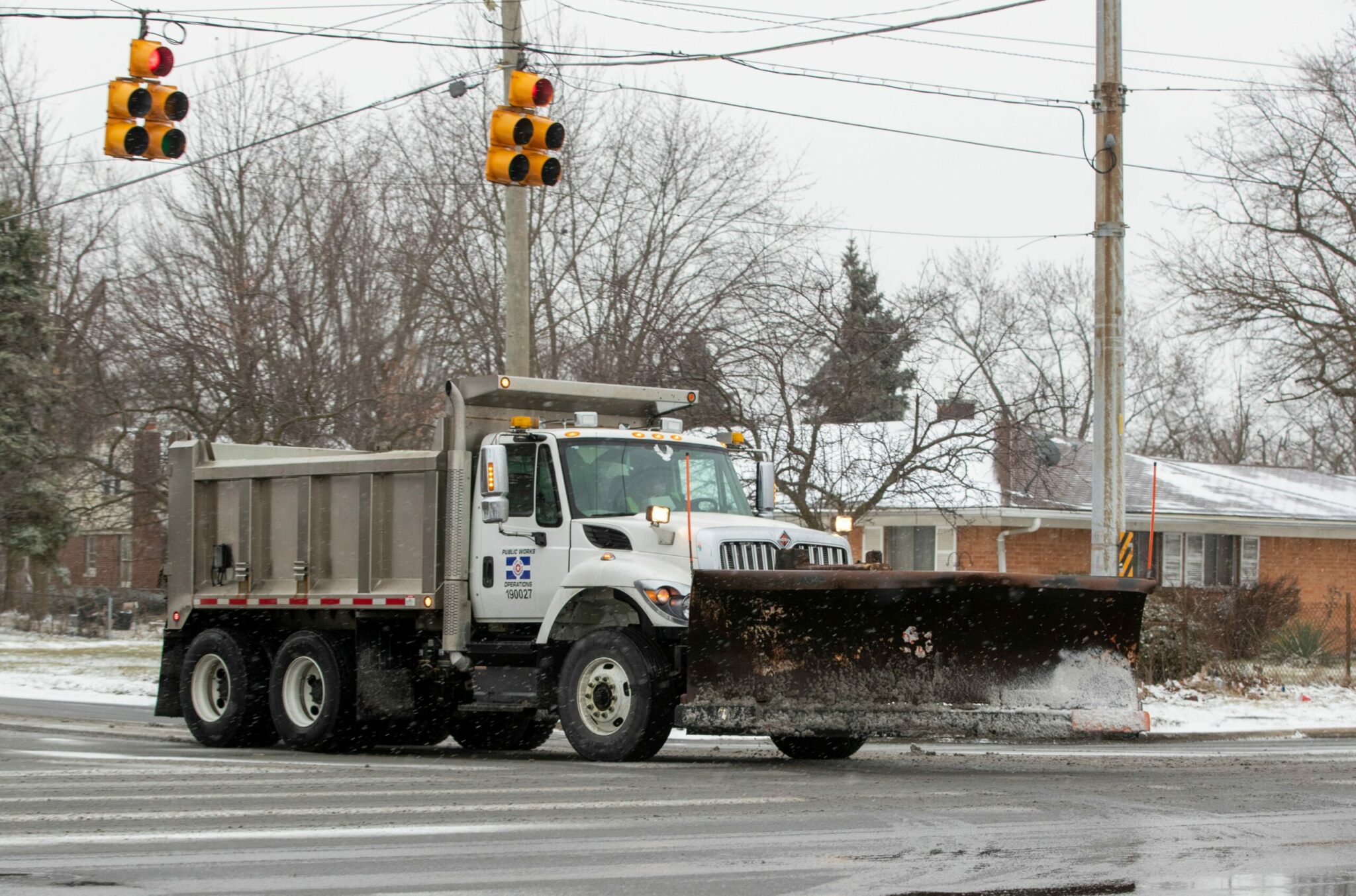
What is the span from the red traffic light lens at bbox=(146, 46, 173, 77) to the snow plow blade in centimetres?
658

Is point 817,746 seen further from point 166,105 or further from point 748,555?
point 166,105

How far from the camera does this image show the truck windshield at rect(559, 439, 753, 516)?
1319cm

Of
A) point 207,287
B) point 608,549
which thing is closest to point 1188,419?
point 207,287

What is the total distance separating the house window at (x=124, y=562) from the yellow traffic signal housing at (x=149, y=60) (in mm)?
40321

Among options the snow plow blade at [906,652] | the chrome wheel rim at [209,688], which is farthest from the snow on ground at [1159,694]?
the snow plow blade at [906,652]

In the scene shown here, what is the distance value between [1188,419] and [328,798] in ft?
204

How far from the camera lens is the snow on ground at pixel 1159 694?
1830cm

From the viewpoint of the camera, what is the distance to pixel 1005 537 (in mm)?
31422

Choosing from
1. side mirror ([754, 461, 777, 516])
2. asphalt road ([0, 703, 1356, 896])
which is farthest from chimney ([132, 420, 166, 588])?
side mirror ([754, 461, 777, 516])

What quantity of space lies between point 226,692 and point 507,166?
5.46 metres

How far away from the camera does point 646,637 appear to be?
40.6 feet

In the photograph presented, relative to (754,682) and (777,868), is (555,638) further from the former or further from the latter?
(777,868)

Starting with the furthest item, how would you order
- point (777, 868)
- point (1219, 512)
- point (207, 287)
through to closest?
point (1219, 512) → point (207, 287) → point (777, 868)

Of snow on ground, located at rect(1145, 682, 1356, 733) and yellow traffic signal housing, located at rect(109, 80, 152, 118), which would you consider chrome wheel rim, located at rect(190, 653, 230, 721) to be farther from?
snow on ground, located at rect(1145, 682, 1356, 733)
